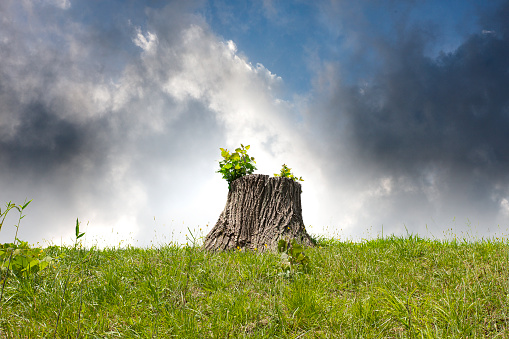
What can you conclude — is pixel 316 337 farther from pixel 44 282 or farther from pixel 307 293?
pixel 44 282

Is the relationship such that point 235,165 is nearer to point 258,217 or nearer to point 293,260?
point 258,217

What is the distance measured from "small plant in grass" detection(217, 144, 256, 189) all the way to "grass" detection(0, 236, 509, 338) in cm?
244

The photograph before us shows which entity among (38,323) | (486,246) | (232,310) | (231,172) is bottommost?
(38,323)

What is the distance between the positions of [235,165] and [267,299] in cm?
408

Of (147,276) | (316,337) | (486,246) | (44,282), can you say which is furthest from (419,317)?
(44,282)

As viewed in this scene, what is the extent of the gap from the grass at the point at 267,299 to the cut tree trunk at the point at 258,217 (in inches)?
46.0

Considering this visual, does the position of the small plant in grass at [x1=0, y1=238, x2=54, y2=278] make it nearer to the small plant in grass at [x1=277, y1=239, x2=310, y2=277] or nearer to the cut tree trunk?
the cut tree trunk

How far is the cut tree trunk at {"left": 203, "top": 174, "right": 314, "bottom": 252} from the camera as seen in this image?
644cm

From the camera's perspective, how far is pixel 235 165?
7.32m

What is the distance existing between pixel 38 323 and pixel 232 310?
6.76 feet

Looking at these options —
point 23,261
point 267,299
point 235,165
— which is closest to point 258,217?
point 235,165

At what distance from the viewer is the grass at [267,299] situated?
122 inches

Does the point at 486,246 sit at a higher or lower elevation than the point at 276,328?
higher

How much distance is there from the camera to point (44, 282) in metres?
4.30
